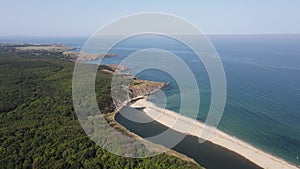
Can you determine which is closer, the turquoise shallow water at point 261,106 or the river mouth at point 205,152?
the river mouth at point 205,152

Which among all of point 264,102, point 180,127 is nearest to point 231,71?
point 264,102

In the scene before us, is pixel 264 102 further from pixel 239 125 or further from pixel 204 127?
pixel 204 127

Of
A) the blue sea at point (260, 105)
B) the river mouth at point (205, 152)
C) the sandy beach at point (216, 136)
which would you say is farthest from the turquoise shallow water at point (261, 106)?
the river mouth at point (205, 152)

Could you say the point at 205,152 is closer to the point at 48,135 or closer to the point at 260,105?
the point at 48,135

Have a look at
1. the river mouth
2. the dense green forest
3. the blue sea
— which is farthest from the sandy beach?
the dense green forest

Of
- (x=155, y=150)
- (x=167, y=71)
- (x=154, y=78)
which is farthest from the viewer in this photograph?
(x=167, y=71)

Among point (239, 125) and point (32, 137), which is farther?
point (239, 125)

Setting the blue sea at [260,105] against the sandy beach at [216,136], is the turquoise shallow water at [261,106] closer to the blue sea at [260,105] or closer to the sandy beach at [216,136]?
the blue sea at [260,105]
